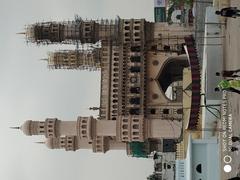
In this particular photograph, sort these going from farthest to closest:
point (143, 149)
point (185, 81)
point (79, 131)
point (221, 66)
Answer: point (143, 149) → point (79, 131) → point (185, 81) → point (221, 66)

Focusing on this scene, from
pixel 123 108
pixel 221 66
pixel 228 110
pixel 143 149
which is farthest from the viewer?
pixel 143 149

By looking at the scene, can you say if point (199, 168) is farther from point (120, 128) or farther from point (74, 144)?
point (74, 144)

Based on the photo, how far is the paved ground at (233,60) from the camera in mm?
25859

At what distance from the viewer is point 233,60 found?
30.0m

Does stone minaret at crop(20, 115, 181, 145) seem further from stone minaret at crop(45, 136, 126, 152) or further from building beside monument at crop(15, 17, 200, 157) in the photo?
stone minaret at crop(45, 136, 126, 152)

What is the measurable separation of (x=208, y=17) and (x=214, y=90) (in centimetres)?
545

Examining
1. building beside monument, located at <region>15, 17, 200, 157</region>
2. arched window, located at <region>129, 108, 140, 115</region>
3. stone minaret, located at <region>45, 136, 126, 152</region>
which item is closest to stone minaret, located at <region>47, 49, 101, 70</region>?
building beside monument, located at <region>15, 17, 200, 157</region>

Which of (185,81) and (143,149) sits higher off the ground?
(185,81)

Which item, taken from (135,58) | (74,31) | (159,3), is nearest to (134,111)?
(135,58)

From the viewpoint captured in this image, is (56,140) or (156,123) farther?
(56,140)

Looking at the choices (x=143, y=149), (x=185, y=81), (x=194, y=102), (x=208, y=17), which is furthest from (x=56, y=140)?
(x=208, y=17)

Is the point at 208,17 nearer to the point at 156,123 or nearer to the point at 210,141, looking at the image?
the point at 210,141

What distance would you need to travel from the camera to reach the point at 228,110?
94.4ft

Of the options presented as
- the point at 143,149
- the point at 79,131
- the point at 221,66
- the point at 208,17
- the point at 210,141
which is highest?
the point at 208,17
